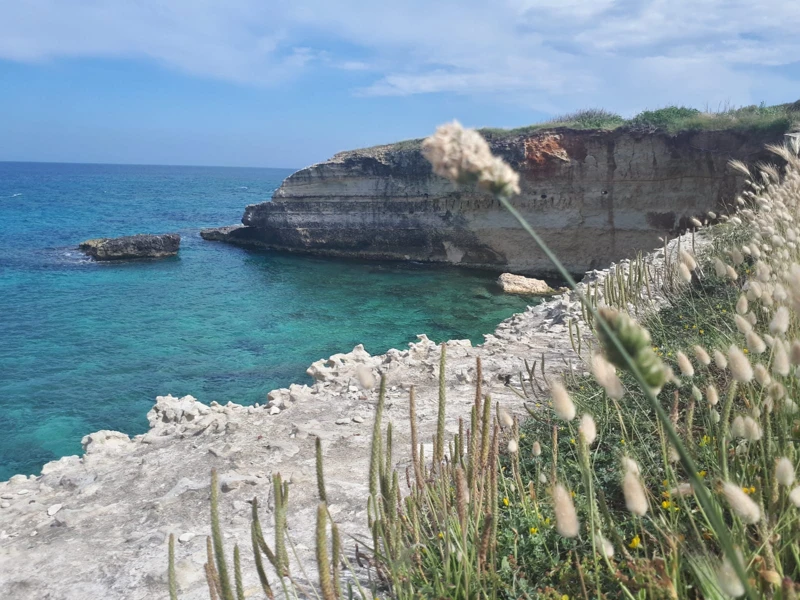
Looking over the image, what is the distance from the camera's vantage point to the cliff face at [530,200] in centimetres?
2245

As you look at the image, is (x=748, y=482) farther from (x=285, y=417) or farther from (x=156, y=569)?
(x=285, y=417)

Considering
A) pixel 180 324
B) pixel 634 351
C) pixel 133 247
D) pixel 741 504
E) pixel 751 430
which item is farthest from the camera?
pixel 133 247

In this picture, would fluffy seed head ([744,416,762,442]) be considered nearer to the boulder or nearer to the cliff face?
the boulder

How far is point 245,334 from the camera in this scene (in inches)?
658

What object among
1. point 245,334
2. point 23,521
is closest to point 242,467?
point 23,521

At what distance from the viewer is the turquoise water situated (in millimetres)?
11664

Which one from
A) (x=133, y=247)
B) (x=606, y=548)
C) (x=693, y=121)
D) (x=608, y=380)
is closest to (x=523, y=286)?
(x=693, y=121)

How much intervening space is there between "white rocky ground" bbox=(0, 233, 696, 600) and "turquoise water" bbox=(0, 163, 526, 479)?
4.23 meters

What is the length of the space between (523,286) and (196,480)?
1811 centimetres

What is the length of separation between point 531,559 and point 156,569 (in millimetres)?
2457

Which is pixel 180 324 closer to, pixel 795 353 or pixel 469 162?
pixel 795 353

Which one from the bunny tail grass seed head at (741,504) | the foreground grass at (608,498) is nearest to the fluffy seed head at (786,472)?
the foreground grass at (608,498)

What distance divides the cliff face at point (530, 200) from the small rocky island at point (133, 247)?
18.7 feet

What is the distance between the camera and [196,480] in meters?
5.19
